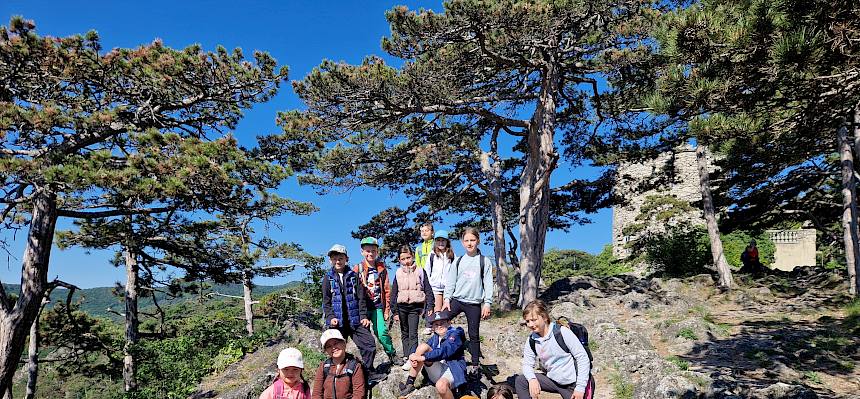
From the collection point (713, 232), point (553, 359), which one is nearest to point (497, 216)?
point (713, 232)

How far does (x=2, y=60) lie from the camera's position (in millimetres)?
9617

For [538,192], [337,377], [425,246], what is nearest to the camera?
[337,377]

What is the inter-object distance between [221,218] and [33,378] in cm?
831

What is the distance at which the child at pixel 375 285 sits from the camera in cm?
569

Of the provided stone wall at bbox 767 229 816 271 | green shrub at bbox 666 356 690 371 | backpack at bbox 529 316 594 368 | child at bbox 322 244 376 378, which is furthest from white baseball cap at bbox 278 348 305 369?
stone wall at bbox 767 229 816 271

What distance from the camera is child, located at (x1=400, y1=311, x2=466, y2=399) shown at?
466 cm

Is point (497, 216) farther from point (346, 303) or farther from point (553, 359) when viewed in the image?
point (553, 359)

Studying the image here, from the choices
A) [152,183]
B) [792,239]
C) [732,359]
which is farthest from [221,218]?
[792,239]

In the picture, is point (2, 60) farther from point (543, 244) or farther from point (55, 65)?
point (543, 244)

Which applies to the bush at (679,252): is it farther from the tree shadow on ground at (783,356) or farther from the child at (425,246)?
the child at (425,246)

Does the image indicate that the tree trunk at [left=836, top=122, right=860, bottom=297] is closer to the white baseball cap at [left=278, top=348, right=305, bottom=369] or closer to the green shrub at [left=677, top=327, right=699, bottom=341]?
the green shrub at [left=677, top=327, right=699, bottom=341]

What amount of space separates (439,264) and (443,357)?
1283mm

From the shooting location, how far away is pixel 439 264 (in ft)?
18.9

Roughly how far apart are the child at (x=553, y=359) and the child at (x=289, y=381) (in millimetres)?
1858
